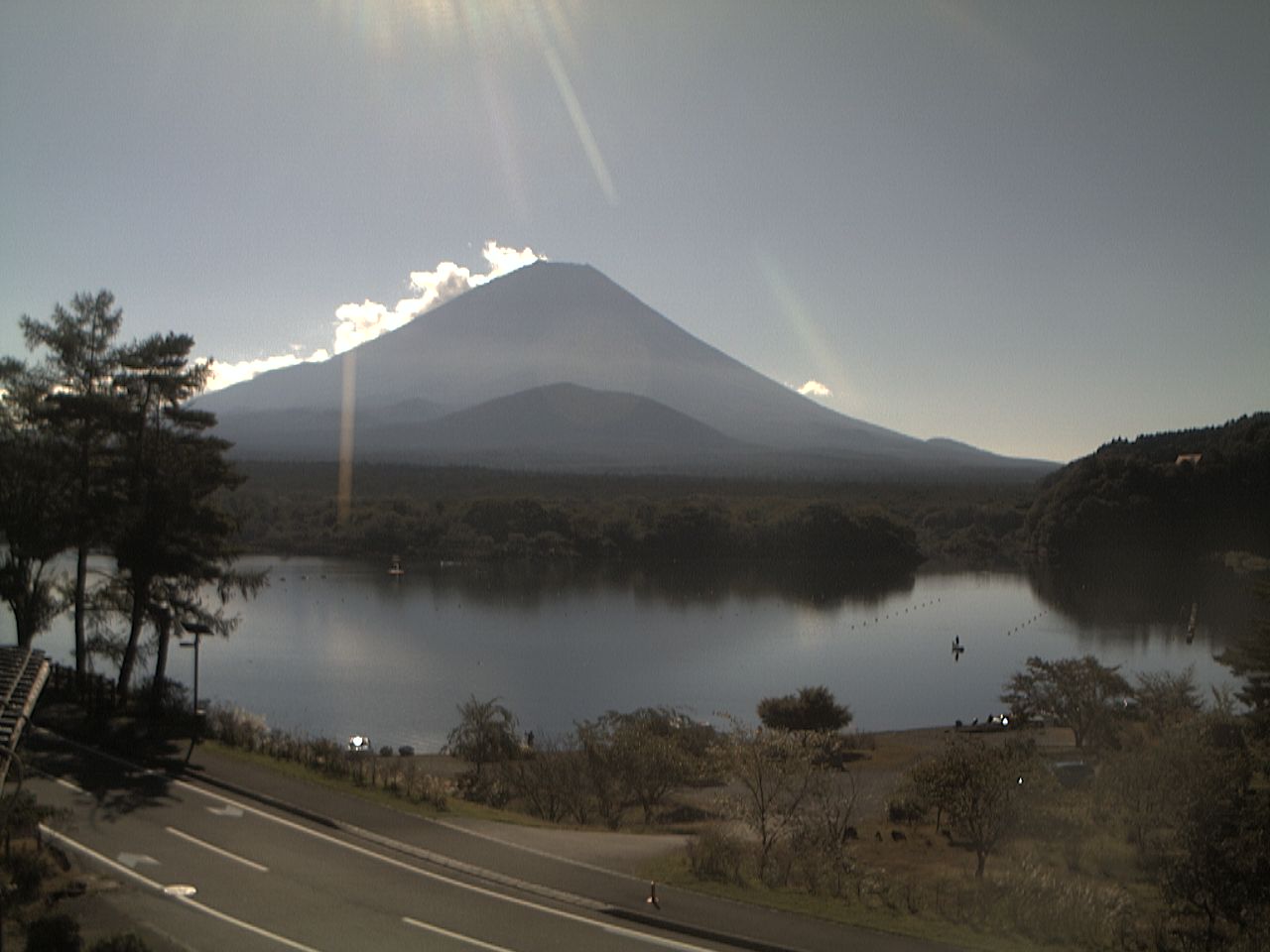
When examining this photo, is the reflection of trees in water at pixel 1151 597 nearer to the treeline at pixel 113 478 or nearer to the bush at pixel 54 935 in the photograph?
the treeline at pixel 113 478

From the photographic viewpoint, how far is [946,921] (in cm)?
841

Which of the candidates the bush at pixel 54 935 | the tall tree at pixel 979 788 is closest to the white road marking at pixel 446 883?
the bush at pixel 54 935

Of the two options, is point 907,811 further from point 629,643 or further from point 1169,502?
point 1169,502

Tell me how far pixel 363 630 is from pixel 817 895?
31067 millimetres

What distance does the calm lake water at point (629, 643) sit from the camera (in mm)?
28000

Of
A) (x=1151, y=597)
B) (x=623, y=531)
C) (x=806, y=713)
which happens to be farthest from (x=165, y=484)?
(x=623, y=531)

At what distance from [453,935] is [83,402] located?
1198 cm

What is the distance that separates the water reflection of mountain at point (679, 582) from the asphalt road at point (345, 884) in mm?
35031

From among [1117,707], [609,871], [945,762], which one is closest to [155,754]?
[609,871]

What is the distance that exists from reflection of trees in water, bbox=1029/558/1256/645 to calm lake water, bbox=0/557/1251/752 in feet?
0.72

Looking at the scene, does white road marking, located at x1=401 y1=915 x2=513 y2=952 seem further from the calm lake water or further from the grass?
the calm lake water

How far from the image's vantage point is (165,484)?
1628 cm

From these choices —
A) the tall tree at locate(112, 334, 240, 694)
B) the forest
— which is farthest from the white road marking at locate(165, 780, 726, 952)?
the forest

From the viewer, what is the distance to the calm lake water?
28000 mm
